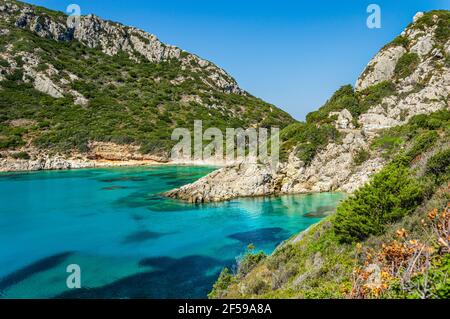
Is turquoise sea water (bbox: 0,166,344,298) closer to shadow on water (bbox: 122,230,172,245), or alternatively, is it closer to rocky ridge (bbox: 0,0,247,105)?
shadow on water (bbox: 122,230,172,245)

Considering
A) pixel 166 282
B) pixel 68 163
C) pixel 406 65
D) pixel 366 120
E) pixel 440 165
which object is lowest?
pixel 166 282

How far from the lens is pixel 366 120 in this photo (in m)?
38.0

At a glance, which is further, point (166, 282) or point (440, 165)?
point (166, 282)

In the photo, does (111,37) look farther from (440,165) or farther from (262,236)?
(440,165)

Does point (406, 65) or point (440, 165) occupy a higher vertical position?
point (406, 65)

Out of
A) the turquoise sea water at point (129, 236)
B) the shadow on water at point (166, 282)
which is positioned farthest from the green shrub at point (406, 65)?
the shadow on water at point (166, 282)

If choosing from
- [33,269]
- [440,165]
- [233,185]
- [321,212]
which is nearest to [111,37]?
[233,185]

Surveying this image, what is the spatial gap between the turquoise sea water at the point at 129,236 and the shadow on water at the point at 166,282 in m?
0.04

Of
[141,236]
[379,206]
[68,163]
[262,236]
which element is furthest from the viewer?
[68,163]

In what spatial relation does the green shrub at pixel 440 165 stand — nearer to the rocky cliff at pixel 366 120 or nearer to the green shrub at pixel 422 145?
the green shrub at pixel 422 145

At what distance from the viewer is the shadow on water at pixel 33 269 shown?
15219 mm

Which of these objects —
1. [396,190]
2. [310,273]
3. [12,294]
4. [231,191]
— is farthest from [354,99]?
[12,294]

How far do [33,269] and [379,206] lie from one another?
1601 centimetres

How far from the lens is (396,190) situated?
436 inches
